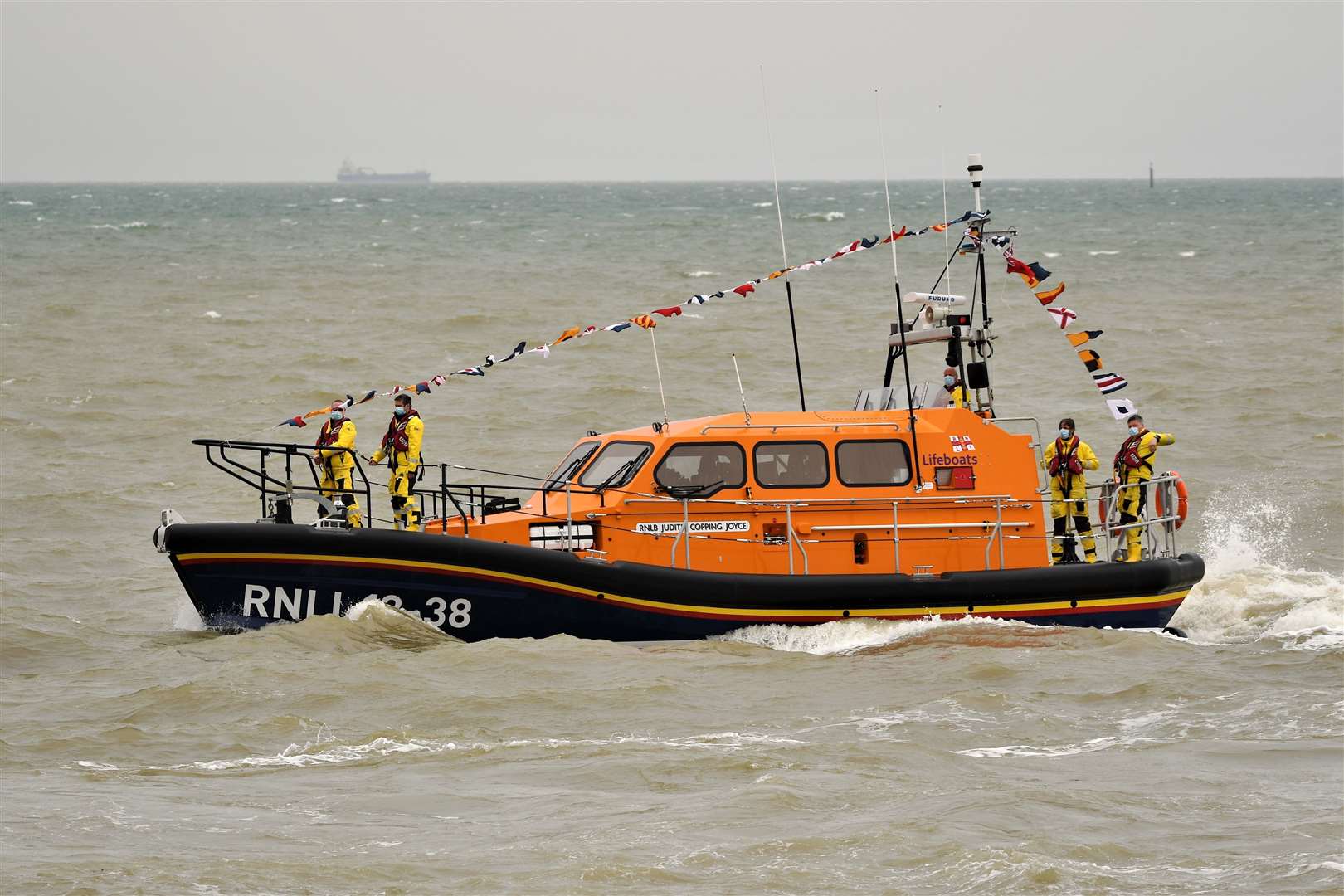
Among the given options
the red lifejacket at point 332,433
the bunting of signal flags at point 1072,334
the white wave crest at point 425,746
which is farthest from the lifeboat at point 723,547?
the white wave crest at point 425,746

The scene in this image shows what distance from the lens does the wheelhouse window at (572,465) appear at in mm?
13009

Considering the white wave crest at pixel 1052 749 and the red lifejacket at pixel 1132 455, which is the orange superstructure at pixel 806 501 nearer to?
the red lifejacket at pixel 1132 455

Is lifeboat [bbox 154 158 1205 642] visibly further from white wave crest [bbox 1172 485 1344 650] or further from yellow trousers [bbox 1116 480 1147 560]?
white wave crest [bbox 1172 485 1344 650]

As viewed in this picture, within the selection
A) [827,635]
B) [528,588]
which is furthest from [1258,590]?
[528,588]

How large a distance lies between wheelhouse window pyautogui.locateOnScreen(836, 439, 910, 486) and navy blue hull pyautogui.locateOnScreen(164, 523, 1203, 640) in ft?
2.55

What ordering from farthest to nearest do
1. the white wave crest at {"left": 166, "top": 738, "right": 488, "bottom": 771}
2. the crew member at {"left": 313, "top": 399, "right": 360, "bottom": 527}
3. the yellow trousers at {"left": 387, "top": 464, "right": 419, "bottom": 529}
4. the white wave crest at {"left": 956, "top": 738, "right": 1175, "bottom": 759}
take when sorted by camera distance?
the crew member at {"left": 313, "top": 399, "right": 360, "bottom": 527}, the yellow trousers at {"left": 387, "top": 464, "right": 419, "bottom": 529}, the white wave crest at {"left": 956, "top": 738, "right": 1175, "bottom": 759}, the white wave crest at {"left": 166, "top": 738, "right": 488, "bottom": 771}

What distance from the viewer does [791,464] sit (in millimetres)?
12672

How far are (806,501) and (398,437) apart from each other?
3.20 meters

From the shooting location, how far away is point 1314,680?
11.5 meters

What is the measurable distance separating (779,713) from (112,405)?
54.5ft

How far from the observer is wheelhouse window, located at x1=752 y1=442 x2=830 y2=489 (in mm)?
12625

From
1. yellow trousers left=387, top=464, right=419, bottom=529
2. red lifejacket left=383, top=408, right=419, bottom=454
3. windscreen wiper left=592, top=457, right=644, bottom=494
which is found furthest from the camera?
red lifejacket left=383, top=408, right=419, bottom=454

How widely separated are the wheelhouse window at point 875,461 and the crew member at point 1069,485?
4.07 ft

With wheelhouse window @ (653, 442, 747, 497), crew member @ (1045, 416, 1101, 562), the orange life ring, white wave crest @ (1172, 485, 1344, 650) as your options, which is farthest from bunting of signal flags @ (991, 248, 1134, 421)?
wheelhouse window @ (653, 442, 747, 497)
